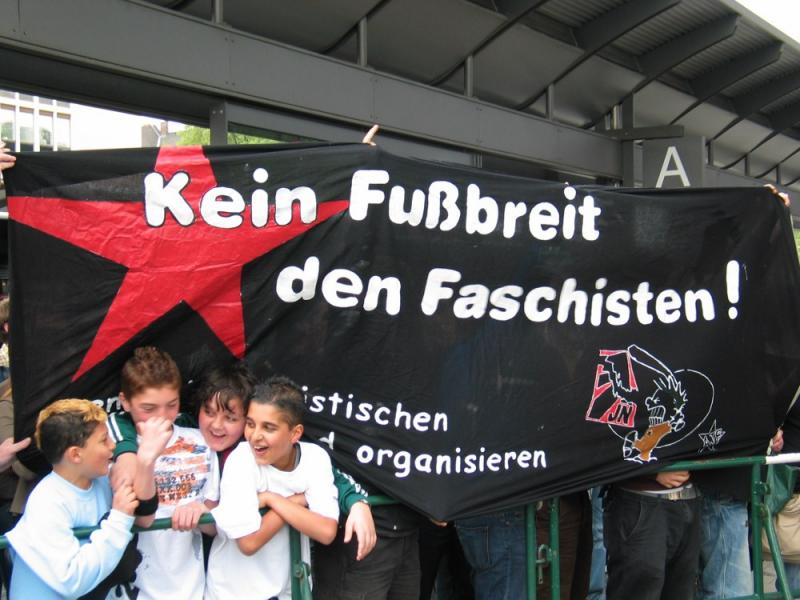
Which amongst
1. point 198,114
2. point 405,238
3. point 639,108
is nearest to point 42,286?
point 405,238

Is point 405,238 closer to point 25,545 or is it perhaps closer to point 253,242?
point 253,242

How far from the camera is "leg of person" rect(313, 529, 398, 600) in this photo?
3.09 m

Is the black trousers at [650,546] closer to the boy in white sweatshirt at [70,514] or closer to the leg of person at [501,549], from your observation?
the leg of person at [501,549]

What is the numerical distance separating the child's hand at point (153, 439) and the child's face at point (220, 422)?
10.4 inches

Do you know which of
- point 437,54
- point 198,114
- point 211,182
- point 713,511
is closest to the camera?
point 211,182

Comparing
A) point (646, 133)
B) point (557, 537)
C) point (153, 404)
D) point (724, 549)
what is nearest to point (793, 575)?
point (724, 549)

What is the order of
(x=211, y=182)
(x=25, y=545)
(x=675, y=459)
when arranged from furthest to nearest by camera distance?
(x=675, y=459) → (x=211, y=182) → (x=25, y=545)

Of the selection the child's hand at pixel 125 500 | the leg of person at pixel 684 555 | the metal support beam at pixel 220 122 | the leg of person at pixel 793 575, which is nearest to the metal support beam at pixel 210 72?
the metal support beam at pixel 220 122

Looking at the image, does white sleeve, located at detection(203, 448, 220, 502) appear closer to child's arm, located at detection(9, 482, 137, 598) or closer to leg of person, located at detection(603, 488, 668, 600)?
child's arm, located at detection(9, 482, 137, 598)

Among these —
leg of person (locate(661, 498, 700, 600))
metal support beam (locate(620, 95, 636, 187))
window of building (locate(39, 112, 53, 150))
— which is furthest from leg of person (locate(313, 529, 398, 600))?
window of building (locate(39, 112, 53, 150))

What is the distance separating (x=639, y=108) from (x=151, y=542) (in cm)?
861

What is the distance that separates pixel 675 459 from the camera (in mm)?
3770

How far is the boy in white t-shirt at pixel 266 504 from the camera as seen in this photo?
2.73 metres

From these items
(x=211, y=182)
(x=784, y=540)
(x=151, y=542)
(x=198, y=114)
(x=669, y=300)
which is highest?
(x=198, y=114)
